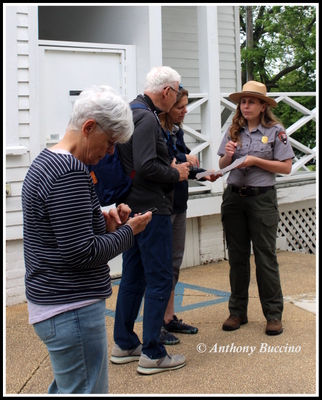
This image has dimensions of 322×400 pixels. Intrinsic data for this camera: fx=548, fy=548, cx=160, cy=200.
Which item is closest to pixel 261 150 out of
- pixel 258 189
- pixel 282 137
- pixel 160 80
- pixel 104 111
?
pixel 282 137

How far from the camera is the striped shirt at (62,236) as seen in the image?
207cm

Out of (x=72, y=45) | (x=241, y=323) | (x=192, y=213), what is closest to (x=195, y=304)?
(x=241, y=323)

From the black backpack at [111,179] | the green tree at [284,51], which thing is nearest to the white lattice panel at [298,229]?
the black backpack at [111,179]

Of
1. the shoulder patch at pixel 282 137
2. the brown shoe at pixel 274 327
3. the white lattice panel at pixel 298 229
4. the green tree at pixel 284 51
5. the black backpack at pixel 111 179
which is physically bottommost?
the brown shoe at pixel 274 327

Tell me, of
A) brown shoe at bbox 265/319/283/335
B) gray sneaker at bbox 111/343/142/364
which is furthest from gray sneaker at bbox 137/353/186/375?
brown shoe at bbox 265/319/283/335

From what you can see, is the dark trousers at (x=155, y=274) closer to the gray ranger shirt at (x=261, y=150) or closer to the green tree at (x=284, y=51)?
the gray ranger shirt at (x=261, y=150)

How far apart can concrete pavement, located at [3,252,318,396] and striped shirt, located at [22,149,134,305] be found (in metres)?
1.54

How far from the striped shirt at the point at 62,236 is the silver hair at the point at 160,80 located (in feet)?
5.49

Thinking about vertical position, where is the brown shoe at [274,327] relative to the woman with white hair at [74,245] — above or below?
below

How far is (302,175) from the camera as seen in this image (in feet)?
26.5

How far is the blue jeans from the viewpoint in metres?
2.14

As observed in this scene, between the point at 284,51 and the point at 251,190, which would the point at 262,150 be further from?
the point at 284,51

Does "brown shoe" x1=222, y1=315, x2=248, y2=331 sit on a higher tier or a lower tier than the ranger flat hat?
lower

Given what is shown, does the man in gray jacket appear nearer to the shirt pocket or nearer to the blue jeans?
the shirt pocket
